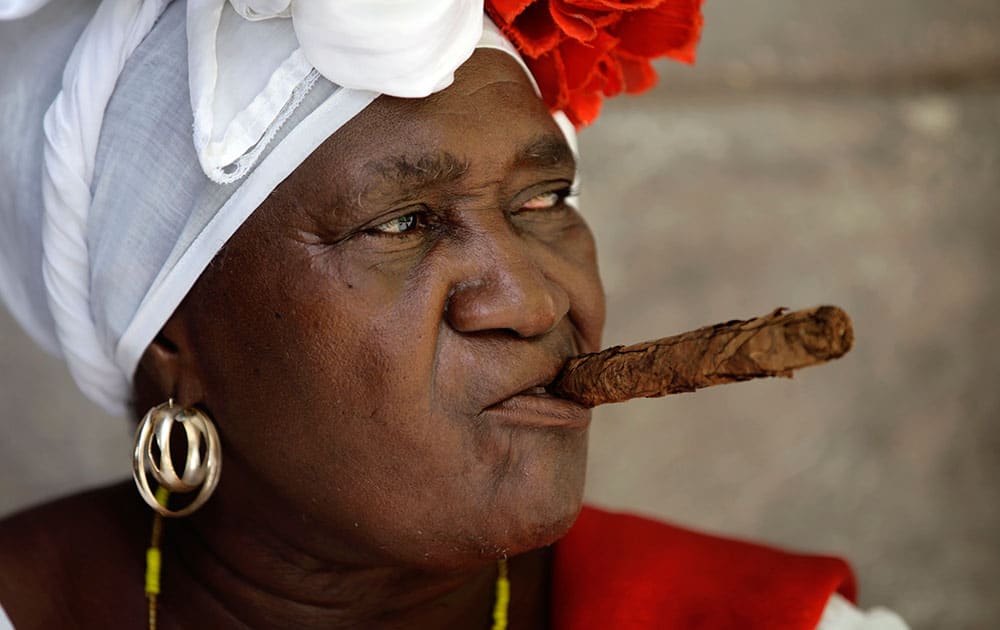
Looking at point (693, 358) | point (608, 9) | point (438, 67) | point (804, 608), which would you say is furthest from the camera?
point (804, 608)

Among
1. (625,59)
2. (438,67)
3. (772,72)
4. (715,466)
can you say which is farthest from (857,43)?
(438,67)

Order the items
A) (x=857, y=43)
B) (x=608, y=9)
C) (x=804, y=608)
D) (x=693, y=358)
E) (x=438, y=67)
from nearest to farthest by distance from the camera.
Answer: (x=693, y=358), (x=438, y=67), (x=608, y=9), (x=804, y=608), (x=857, y=43)

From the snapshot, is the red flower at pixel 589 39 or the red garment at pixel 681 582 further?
the red garment at pixel 681 582

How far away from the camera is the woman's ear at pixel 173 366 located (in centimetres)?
189

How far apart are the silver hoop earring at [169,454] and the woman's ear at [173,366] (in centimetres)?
2

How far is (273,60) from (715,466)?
1.83m

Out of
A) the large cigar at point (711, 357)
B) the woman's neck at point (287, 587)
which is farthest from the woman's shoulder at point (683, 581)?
the large cigar at point (711, 357)

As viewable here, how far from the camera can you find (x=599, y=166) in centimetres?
322

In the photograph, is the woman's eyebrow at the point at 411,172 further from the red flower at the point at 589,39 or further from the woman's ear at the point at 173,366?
the woman's ear at the point at 173,366

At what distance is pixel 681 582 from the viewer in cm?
210

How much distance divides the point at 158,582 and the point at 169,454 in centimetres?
33

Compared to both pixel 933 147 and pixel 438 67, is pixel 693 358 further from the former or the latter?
pixel 933 147

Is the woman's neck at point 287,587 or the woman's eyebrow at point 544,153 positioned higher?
the woman's eyebrow at point 544,153

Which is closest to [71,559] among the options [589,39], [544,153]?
[544,153]
